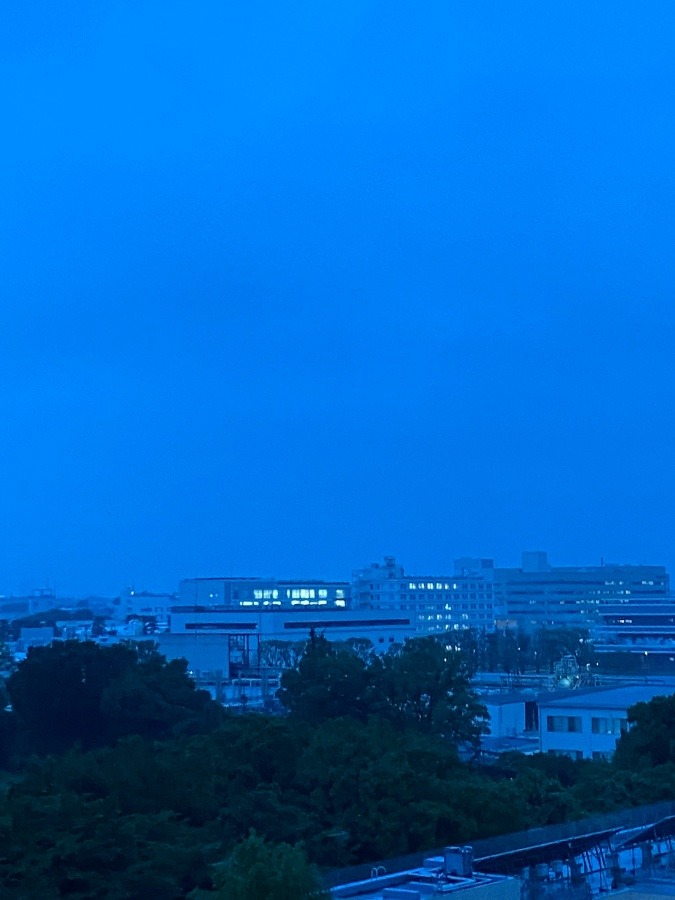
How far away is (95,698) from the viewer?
1142 inches

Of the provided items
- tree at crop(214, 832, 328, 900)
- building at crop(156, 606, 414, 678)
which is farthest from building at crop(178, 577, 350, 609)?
tree at crop(214, 832, 328, 900)

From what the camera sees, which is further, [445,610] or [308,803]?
[445,610]

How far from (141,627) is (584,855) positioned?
76.4 meters

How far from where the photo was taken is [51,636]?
77.4 metres

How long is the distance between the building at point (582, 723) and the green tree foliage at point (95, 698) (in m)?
7.38

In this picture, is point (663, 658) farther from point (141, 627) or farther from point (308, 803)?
point (308, 803)

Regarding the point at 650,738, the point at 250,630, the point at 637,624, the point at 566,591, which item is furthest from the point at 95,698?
the point at 566,591

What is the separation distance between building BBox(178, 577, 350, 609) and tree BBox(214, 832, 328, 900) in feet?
198

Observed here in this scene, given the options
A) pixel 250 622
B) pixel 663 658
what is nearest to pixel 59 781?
pixel 250 622

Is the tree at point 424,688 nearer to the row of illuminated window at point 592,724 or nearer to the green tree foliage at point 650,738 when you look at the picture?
the row of illuminated window at point 592,724

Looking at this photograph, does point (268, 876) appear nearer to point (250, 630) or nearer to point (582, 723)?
point (582, 723)

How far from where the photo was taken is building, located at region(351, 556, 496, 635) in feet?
261

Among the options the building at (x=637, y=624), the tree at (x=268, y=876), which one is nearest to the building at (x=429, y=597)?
the building at (x=637, y=624)

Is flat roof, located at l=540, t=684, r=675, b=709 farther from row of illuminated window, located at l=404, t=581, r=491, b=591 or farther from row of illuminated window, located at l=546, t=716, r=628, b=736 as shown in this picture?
row of illuminated window, located at l=404, t=581, r=491, b=591
